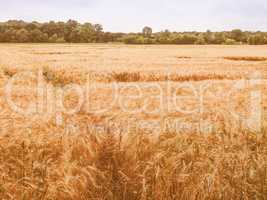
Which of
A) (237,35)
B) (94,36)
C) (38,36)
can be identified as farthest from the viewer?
(94,36)

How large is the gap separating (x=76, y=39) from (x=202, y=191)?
291 ft

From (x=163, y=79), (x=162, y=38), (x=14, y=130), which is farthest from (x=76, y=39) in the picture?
(x=14, y=130)

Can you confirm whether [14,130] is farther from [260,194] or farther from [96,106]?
[96,106]

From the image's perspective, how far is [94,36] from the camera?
92.2m

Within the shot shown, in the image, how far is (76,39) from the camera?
91.1 meters

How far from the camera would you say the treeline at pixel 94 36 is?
83506 millimetres

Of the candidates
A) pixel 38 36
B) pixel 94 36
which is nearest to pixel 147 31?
pixel 94 36

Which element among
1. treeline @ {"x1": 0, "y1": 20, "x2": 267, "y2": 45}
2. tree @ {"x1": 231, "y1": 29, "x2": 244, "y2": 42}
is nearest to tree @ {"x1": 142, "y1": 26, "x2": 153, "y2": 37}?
treeline @ {"x1": 0, "y1": 20, "x2": 267, "y2": 45}

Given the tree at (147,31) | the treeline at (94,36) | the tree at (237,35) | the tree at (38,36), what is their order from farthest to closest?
the tree at (147,31) < the tree at (237,35) < the tree at (38,36) < the treeline at (94,36)

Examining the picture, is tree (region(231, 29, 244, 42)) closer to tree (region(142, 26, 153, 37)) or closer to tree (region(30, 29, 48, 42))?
tree (region(142, 26, 153, 37))

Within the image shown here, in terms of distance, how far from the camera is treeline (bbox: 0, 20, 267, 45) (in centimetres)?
8351

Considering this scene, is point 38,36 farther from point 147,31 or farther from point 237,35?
point 237,35

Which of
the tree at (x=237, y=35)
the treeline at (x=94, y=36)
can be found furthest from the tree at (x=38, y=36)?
the tree at (x=237, y=35)

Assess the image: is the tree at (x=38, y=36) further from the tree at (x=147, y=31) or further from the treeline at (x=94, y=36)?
the tree at (x=147, y=31)
